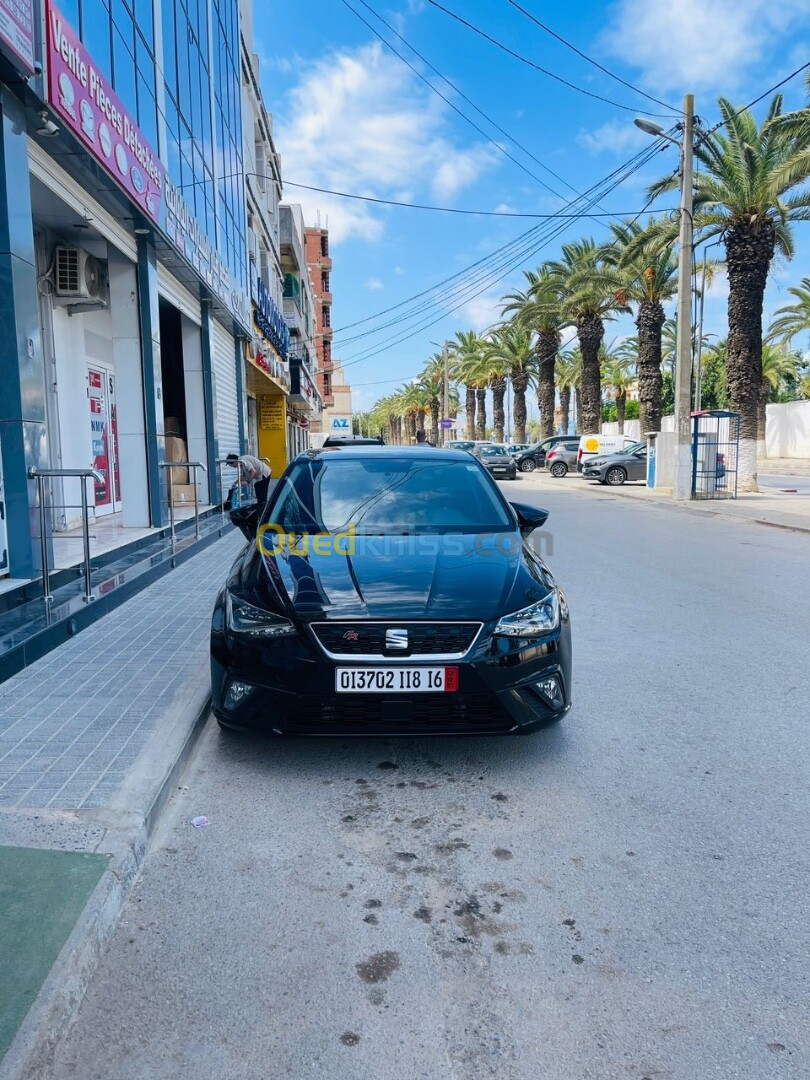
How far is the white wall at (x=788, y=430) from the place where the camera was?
4339 centimetres

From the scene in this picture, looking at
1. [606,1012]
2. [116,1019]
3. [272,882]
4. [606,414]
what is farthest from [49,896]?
[606,414]

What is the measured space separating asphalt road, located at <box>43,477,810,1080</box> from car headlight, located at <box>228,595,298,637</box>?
0.70 m

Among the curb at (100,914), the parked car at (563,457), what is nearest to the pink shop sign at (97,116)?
the curb at (100,914)

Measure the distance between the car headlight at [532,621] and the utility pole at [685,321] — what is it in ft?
53.8

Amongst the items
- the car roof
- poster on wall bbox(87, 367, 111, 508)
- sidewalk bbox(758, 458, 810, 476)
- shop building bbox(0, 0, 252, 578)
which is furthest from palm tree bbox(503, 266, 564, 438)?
the car roof

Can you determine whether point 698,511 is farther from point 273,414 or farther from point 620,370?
point 620,370

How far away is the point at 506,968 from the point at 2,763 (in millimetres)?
2487

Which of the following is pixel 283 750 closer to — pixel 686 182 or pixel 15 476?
pixel 15 476

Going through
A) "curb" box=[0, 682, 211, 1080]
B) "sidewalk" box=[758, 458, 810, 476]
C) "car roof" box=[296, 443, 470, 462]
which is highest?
"car roof" box=[296, 443, 470, 462]

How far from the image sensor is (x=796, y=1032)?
205 centimetres

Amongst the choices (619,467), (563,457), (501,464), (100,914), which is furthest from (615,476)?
(100,914)

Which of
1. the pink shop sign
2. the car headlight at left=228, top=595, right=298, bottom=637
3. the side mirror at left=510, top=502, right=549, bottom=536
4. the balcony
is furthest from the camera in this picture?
the balcony

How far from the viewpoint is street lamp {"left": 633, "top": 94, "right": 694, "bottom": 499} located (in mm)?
18750

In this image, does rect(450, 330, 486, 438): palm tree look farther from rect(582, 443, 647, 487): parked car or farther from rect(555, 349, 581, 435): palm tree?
rect(582, 443, 647, 487): parked car
